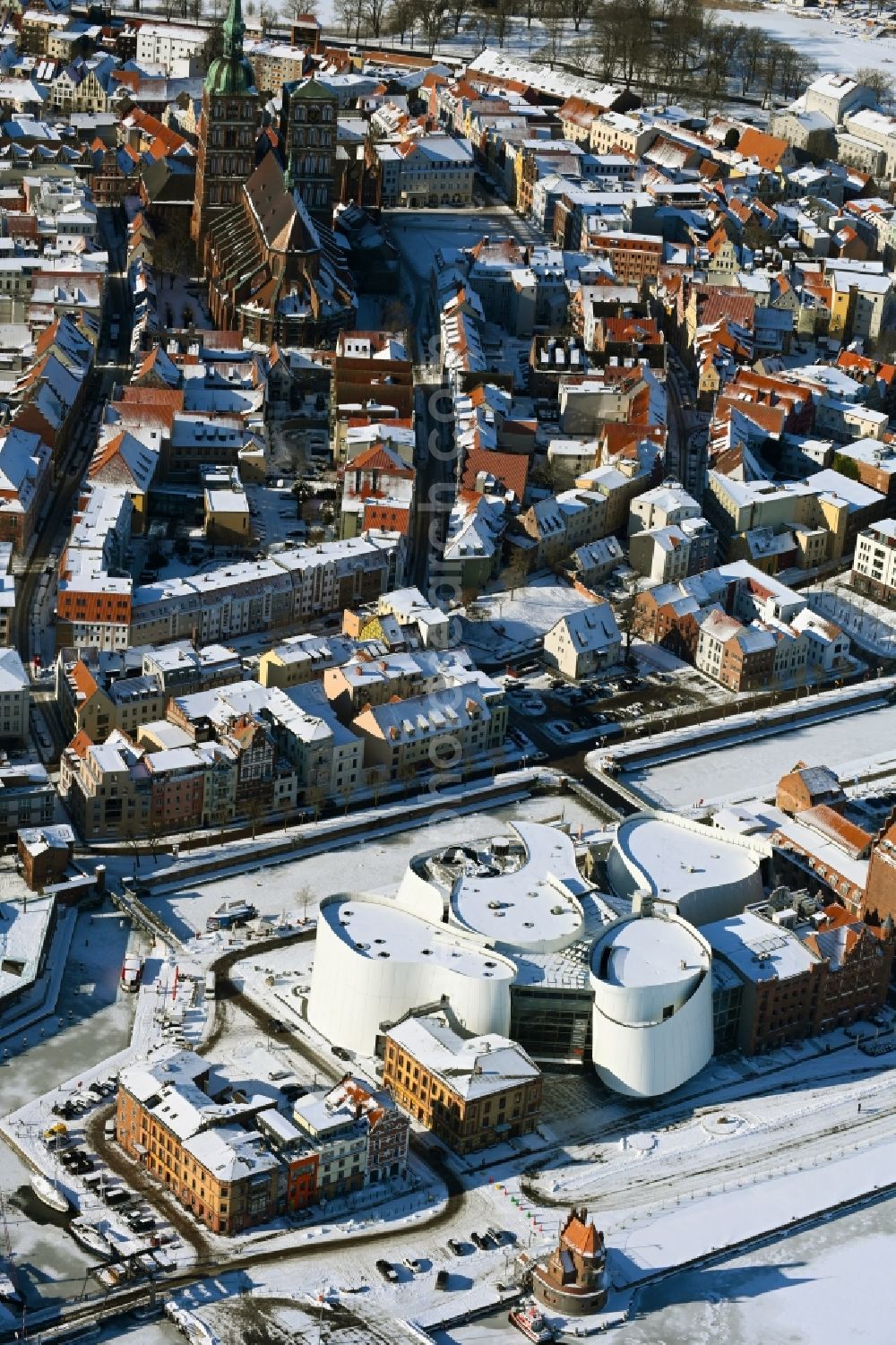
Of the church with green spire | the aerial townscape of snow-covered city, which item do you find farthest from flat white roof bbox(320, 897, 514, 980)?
the church with green spire

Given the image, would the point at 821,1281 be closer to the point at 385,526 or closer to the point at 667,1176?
the point at 667,1176

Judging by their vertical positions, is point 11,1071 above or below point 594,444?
below

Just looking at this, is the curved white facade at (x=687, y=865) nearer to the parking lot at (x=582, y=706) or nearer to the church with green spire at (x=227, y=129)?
the parking lot at (x=582, y=706)

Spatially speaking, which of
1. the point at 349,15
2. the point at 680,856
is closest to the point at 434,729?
the point at 680,856

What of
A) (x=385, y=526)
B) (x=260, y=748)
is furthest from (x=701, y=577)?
(x=260, y=748)

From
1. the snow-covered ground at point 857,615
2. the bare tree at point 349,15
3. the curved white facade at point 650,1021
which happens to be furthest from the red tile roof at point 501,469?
the bare tree at point 349,15

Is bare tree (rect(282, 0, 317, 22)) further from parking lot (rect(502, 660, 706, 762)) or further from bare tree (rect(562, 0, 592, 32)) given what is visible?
parking lot (rect(502, 660, 706, 762))

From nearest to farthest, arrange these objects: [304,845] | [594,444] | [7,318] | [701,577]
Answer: [304,845] < [701,577] < [594,444] < [7,318]
